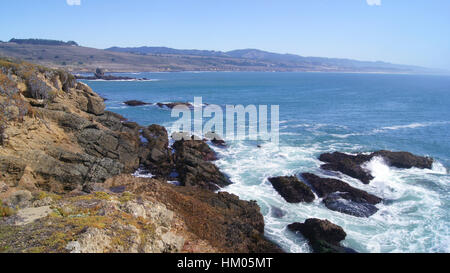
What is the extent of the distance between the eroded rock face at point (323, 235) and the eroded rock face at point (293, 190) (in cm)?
367

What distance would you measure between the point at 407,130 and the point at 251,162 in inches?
946

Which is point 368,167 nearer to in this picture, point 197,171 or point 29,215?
point 197,171

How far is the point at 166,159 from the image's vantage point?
23.6m

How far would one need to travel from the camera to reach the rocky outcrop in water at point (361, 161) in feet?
72.6

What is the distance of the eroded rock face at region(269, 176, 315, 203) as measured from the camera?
59.4ft

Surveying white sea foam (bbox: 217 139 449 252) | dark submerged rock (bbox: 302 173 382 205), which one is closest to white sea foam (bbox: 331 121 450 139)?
white sea foam (bbox: 217 139 449 252)

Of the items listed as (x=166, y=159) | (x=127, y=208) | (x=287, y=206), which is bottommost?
(x=287, y=206)

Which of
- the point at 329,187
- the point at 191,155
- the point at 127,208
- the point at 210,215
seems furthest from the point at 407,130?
the point at 127,208

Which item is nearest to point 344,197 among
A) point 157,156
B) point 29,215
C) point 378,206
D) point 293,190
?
point 378,206

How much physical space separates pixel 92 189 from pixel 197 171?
924 cm

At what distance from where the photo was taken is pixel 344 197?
18.0 m

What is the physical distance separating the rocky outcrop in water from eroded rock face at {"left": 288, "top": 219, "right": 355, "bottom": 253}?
29.7 feet

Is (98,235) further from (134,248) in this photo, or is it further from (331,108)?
(331,108)

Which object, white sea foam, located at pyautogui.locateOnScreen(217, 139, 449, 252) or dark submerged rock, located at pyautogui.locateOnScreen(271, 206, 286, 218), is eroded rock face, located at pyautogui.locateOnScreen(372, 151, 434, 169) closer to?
white sea foam, located at pyautogui.locateOnScreen(217, 139, 449, 252)
